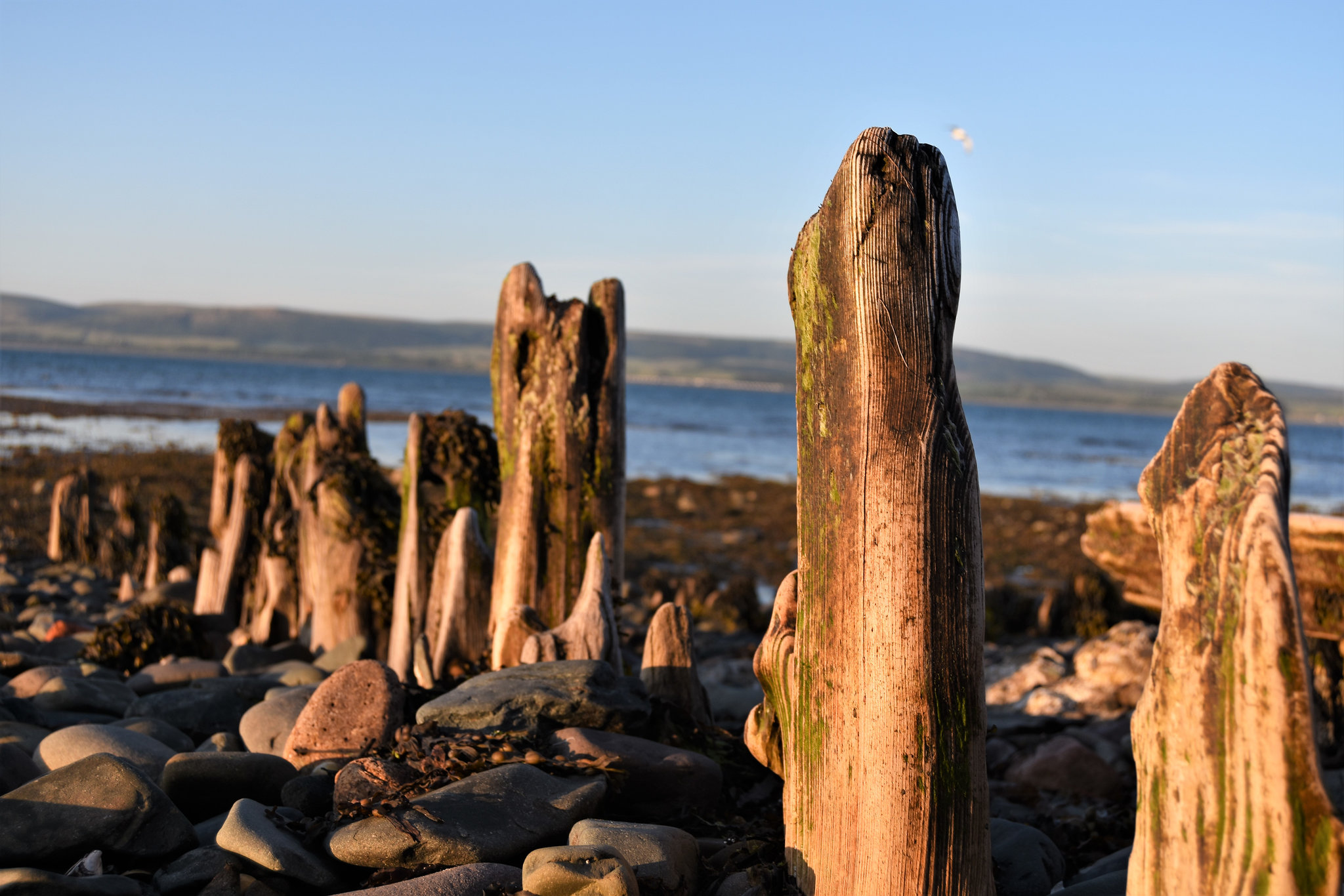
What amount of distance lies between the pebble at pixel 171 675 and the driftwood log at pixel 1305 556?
7.07 metres

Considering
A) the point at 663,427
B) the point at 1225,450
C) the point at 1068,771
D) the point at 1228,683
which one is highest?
the point at 1225,450

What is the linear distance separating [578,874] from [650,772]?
126 centimetres

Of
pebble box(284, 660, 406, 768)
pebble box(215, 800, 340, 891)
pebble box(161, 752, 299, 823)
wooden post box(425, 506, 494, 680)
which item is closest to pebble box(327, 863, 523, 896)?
pebble box(215, 800, 340, 891)

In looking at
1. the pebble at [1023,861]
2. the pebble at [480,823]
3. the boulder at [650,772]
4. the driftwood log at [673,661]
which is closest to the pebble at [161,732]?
the pebble at [480,823]

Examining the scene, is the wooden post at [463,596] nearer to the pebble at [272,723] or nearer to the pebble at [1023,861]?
the pebble at [272,723]

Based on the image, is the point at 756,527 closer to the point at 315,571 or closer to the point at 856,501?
the point at 315,571

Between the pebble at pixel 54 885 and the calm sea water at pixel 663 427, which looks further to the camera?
the calm sea water at pixel 663 427

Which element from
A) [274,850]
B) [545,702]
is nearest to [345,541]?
[545,702]

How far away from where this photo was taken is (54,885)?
354 cm

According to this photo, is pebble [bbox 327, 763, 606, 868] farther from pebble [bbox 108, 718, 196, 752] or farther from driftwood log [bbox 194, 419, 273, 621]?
driftwood log [bbox 194, 419, 273, 621]

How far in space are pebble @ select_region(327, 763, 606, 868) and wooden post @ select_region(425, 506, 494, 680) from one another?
2.56 meters

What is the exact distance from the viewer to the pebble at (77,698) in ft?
21.6

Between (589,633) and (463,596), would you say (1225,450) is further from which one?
(463,596)

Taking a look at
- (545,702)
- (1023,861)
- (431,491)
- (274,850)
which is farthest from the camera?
(431,491)
